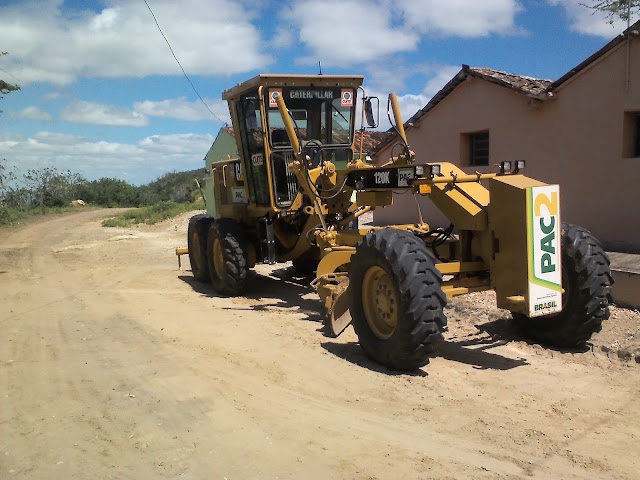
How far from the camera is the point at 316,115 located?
8930 millimetres

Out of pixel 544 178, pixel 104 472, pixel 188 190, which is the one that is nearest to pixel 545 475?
pixel 104 472

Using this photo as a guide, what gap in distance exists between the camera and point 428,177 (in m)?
5.53

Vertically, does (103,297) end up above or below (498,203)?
below

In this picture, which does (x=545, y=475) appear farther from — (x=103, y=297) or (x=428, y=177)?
(x=103, y=297)

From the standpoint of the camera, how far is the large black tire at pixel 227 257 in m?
9.12

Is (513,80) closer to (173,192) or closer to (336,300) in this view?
(336,300)

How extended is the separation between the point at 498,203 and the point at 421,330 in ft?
4.37

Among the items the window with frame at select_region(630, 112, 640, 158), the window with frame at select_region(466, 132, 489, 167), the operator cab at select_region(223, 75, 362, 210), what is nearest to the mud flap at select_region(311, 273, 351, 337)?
the operator cab at select_region(223, 75, 362, 210)

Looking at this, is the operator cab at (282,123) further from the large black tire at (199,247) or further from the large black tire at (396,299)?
the large black tire at (396,299)

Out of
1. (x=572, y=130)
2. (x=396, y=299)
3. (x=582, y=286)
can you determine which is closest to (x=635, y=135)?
(x=572, y=130)

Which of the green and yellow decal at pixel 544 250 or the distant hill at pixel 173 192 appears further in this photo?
the distant hill at pixel 173 192

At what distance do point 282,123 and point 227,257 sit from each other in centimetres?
212

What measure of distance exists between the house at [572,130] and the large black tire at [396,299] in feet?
18.7

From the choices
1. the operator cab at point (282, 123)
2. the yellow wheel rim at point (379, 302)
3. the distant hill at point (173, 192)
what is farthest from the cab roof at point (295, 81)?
the distant hill at point (173, 192)
